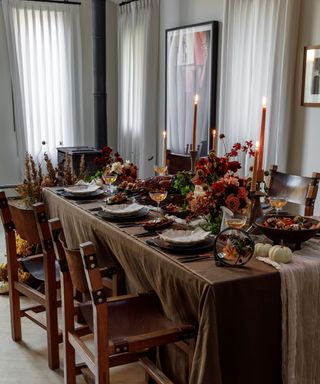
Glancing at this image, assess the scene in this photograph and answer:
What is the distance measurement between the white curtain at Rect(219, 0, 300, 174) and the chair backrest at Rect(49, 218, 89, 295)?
2.38 metres

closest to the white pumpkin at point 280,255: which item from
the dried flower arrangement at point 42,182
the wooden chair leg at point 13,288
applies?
the wooden chair leg at point 13,288

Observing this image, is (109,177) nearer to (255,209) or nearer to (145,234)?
(145,234)

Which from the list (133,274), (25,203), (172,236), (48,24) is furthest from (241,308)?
(48,24)

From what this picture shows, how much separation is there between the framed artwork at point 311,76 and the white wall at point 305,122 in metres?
0.05

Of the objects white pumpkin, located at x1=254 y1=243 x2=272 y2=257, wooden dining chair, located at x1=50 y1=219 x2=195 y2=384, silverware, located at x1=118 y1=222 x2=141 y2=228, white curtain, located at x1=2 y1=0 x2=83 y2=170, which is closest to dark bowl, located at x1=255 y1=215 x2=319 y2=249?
white pumpkin, located at x1=254 y1=243 x2=272 y2=257

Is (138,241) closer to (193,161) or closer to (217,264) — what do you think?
(217,264)

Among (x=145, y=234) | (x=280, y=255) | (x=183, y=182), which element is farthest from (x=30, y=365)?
(x=280, y=255)

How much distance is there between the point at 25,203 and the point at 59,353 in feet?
4.02

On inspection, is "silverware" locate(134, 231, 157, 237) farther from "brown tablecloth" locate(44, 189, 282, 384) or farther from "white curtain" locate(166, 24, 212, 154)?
"white curtain" locate(166, 24, 212, 154)

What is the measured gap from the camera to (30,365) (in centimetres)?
260

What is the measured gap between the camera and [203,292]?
1.61 m

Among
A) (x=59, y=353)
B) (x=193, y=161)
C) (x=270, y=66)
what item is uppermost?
(x=270, y=66)

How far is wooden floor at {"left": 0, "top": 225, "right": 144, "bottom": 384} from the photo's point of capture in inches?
96.9

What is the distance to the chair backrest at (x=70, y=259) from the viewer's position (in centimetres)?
197
